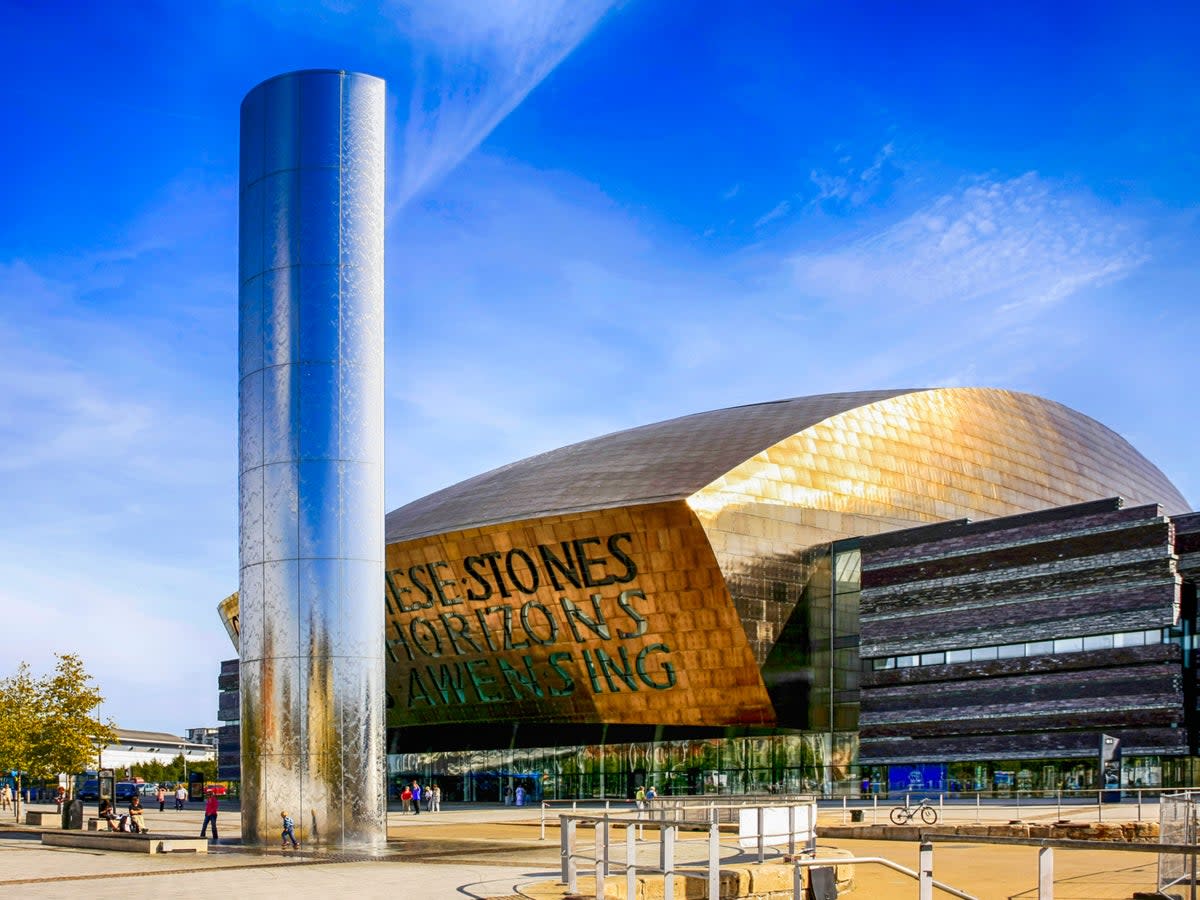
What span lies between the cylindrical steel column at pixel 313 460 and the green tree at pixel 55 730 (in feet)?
86.7

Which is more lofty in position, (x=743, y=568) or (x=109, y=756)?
(x=743, y=568)

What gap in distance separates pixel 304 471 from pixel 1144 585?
3673cm

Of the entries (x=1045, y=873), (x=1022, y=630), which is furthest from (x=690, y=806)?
(x=1022, y=630)

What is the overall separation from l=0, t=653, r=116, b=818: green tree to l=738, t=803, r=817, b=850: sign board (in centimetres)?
3761

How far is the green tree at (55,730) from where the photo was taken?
5291 centimetres

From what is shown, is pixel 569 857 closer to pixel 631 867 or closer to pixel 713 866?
pixel 631 867

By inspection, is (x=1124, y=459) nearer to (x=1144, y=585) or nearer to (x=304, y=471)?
(x=1144, y=585)

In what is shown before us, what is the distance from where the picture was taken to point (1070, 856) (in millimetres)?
29953

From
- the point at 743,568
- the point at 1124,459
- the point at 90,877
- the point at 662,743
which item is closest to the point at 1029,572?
the point at 743,568

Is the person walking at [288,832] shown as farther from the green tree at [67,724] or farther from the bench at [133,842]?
the green tree at [67,724]

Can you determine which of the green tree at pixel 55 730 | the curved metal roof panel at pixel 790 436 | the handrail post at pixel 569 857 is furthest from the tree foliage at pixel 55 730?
the handrail post at pixel 569 857

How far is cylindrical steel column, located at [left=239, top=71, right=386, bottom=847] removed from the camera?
94.2 ft

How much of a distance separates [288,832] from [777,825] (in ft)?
35.3

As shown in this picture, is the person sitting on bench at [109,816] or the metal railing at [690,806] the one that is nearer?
the metal railing at [690,806]
